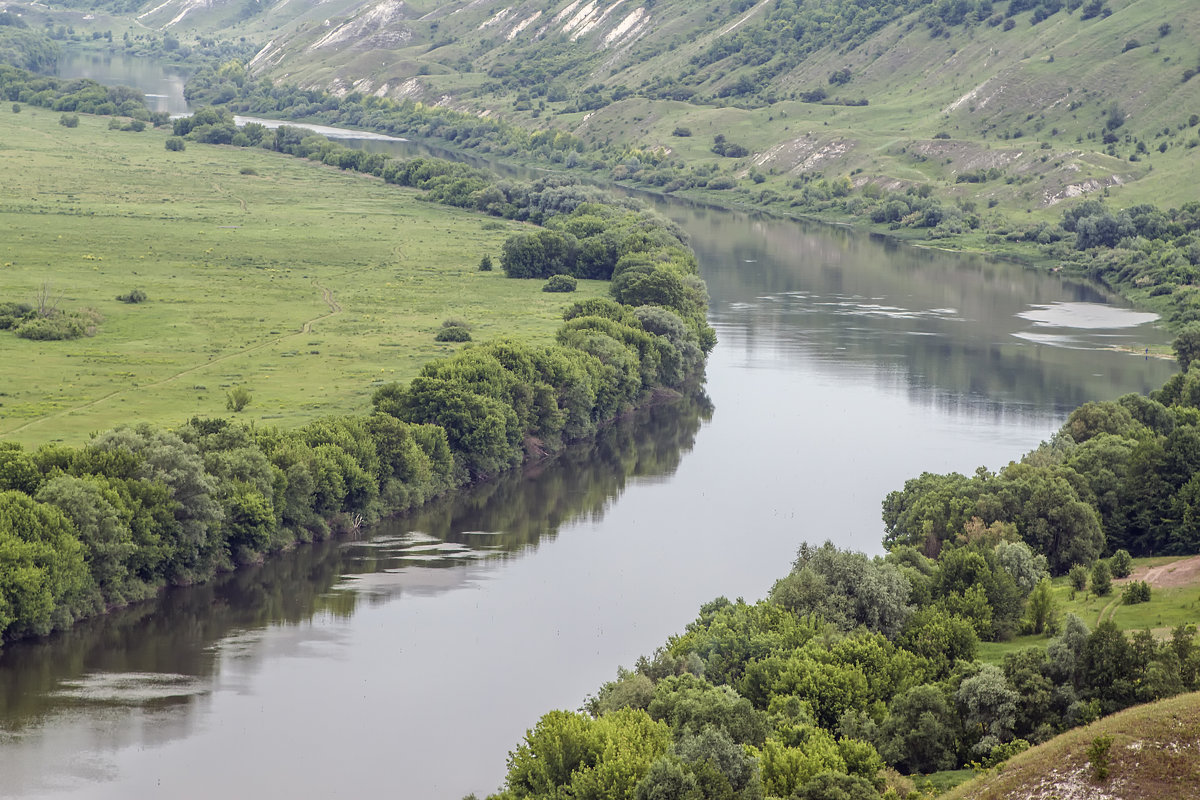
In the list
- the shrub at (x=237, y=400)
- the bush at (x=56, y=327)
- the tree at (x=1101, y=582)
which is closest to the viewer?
the tree at (x=1101, y=582)

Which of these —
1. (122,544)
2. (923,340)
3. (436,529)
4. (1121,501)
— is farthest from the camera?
(923,340)

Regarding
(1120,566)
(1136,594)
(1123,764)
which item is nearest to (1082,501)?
(1120,566)

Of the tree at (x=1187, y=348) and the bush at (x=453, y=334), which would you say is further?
the tree at (x=1187, y=348)

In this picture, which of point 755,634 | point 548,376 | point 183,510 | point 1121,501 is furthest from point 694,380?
point 755,634

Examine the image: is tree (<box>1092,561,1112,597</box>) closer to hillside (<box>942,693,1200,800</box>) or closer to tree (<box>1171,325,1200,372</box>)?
hillside (<box>942,693,1200,800</box>)

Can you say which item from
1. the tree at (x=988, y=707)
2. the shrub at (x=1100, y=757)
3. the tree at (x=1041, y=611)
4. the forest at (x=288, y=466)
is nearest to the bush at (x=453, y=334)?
the forest at (x=288, y=466)

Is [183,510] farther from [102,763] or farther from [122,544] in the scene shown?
[102,763]

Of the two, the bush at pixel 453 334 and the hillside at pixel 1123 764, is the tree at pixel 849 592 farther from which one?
the bush at pixel 453 334
